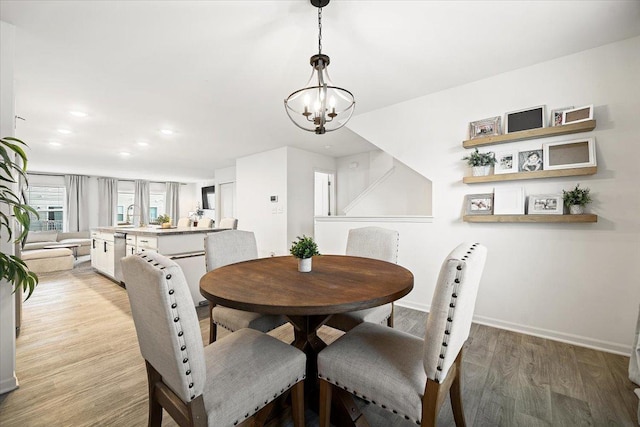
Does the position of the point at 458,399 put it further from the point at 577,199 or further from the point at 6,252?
the point at 6,252

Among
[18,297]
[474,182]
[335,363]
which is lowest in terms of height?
[18,297]

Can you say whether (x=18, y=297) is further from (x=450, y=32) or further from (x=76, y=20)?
(x=450, y=32)

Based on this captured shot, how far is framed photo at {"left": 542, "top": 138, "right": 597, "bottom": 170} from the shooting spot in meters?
2.19

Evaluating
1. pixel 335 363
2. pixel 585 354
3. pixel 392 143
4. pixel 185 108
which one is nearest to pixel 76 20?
pixel 185 108

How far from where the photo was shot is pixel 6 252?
5.74ft

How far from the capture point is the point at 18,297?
2.66m

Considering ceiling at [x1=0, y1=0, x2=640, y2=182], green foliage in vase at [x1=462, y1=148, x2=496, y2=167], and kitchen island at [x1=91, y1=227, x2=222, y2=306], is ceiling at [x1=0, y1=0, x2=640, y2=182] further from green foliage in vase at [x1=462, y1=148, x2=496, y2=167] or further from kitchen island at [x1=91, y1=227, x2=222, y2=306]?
kitchen island at [x1=91, y1=227, x2=222, y2=306]

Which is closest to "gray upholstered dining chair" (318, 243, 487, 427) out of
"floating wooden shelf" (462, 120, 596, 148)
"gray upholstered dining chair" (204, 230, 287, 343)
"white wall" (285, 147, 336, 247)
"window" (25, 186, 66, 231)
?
"gray upholstered dining chair" (204, 230, 287, 343)

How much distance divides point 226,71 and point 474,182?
2650 millimetres

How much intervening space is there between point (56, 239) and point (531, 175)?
1027 centimetres

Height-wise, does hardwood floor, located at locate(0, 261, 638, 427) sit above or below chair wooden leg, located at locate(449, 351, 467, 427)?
below

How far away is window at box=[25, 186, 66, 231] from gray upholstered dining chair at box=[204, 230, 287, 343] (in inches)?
371

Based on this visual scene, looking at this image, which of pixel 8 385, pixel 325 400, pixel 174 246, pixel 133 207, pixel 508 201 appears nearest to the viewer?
pixel 325 400

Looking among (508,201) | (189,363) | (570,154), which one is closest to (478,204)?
(508,201)
